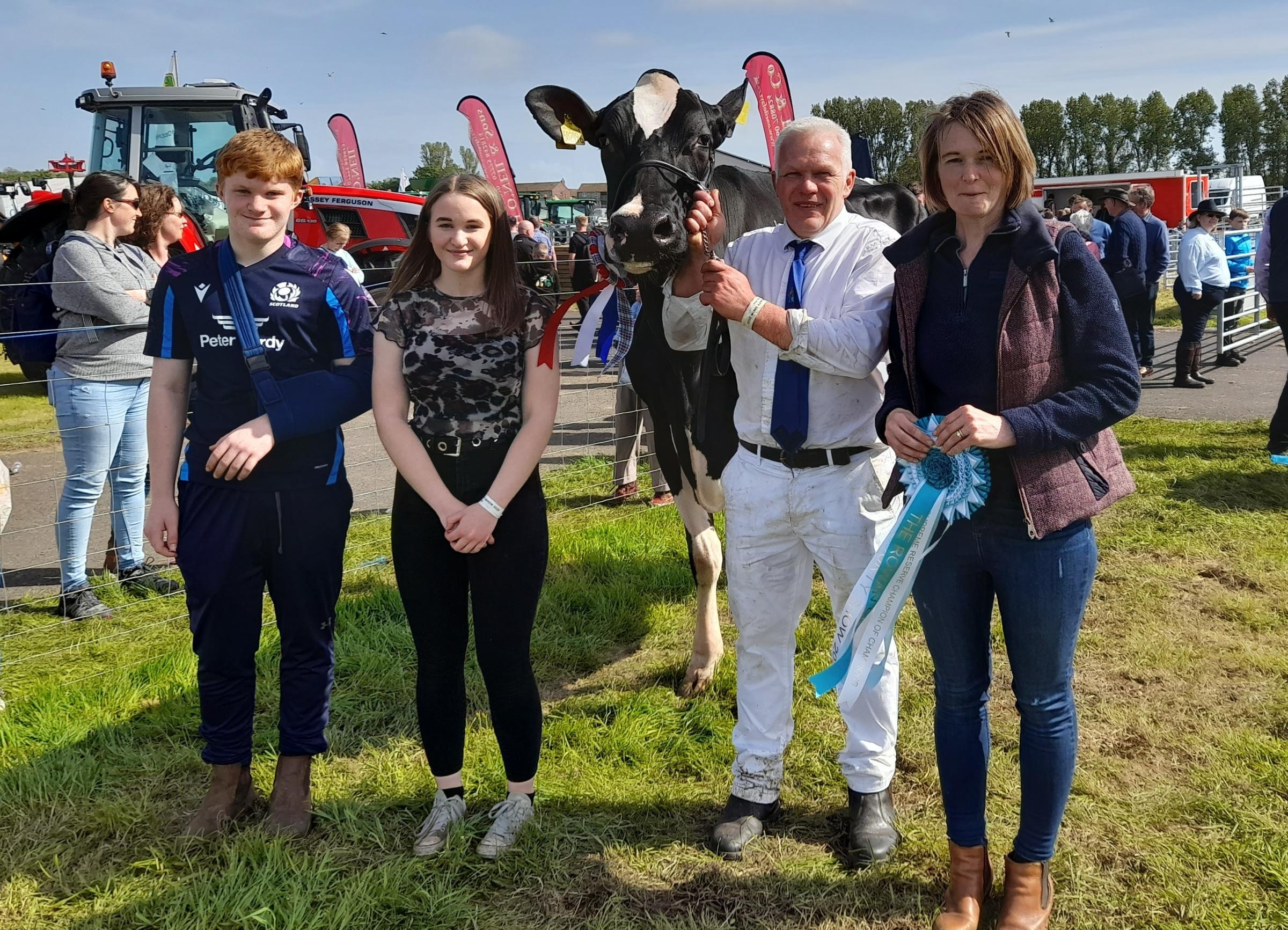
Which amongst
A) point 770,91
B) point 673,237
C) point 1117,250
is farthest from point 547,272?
point 673,237

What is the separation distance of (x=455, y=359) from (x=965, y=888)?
6.13 ft

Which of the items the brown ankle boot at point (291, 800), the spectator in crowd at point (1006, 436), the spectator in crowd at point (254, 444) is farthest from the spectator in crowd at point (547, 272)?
the spectator in crowd at point (1006, 436)

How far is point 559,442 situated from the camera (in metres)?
8.43

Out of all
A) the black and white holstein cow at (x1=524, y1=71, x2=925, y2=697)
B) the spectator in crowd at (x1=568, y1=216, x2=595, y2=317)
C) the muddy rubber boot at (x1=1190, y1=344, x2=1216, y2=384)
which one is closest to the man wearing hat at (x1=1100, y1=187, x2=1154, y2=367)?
the muddy rubber boot at (x1=1190, y1=344, x2=1216, y2=384)

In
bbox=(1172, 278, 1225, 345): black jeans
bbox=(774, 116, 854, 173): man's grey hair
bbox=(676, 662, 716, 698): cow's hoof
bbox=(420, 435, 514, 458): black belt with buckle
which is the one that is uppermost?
bbox=(1172, 278, 1225, 345): black jeans

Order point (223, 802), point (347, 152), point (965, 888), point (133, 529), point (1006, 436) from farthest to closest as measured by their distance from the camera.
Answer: point (347, 152), point (133, 529), point (223, 802), point (965, 888), point (1006, 436)

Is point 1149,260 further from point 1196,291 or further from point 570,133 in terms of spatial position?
point 570,133

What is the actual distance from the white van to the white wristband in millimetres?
25643

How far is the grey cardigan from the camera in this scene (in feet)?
14.9

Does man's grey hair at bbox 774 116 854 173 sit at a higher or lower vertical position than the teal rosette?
higher

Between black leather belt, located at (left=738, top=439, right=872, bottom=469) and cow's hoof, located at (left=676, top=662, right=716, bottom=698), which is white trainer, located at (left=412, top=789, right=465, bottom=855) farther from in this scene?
black leather belt, located at (left=738, top=439, right=872, bottom=469)

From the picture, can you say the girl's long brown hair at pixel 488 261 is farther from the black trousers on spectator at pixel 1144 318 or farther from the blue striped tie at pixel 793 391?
the black trousers on spectator at pixel 1144 318

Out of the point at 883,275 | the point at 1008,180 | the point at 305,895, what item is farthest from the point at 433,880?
the point at 1008,180

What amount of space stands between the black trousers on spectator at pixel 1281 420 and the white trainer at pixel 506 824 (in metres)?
6.23
